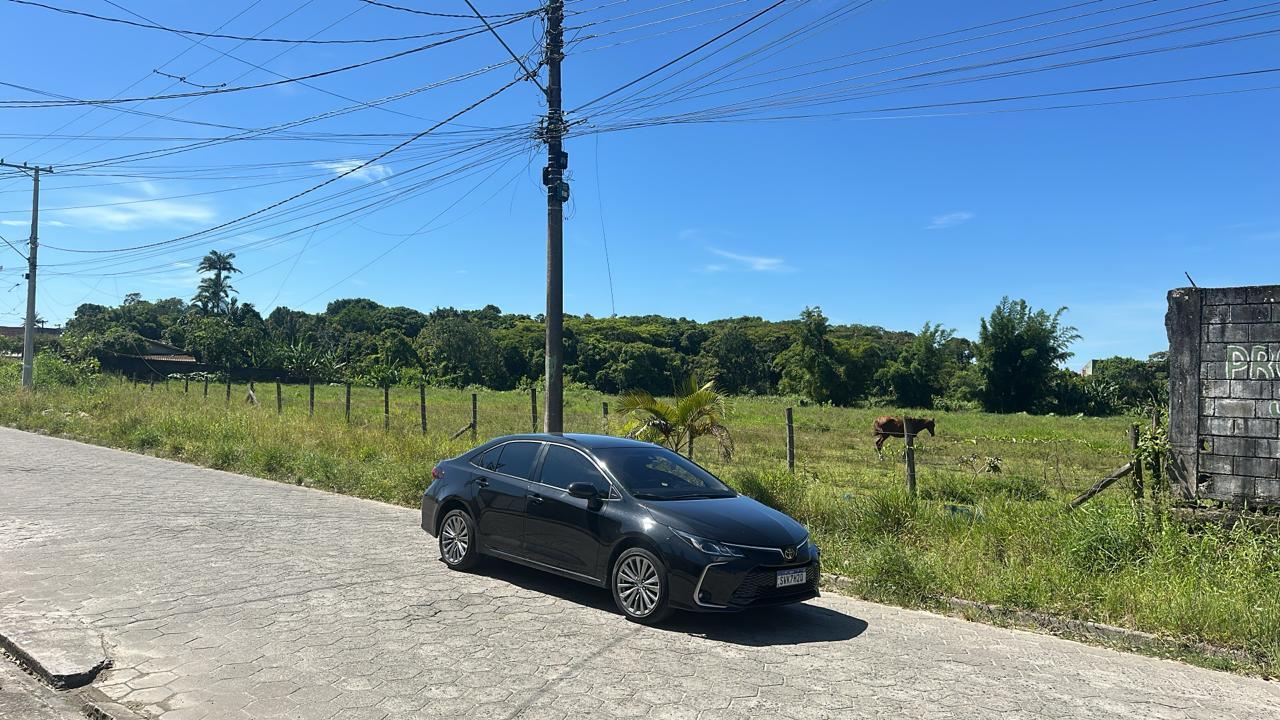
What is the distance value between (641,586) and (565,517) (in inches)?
40.7

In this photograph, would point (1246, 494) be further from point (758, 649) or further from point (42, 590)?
point (42, 590)

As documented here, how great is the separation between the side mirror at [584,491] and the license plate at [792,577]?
1.68 meters

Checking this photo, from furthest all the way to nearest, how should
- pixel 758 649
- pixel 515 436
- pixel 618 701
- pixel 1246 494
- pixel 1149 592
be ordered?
pixel 515 436 → pixel 1246 494 → pixel 1149 592 → pixel 758 649 → pixel 618 701

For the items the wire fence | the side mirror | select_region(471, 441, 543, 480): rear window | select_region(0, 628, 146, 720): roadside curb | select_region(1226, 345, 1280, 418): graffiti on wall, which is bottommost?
select_region(0, 628, 146, 720): roadside curb

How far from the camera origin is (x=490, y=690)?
16.8 ft

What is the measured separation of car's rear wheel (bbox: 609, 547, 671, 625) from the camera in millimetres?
6598

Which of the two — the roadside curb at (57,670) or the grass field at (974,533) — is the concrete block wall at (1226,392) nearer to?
the grass field at (974,533)

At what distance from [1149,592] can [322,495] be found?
1176 cm

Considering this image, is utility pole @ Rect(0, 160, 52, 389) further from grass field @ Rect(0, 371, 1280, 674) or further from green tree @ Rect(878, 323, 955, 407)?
green tree @ Rect(878, 323, 955, 407)

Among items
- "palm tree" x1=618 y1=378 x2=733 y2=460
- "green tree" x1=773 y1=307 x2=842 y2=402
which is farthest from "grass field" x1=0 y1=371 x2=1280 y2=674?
"green tree" x1=773 y1=307 x2=842 y2=402

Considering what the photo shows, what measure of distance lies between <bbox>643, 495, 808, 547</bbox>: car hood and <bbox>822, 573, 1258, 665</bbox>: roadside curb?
1.52 meters

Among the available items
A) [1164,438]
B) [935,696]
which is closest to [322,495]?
[935,696]

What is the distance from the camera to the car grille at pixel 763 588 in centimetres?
647

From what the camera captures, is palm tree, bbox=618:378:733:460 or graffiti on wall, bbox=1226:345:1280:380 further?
palm tree, bbox=618:378:733:460
